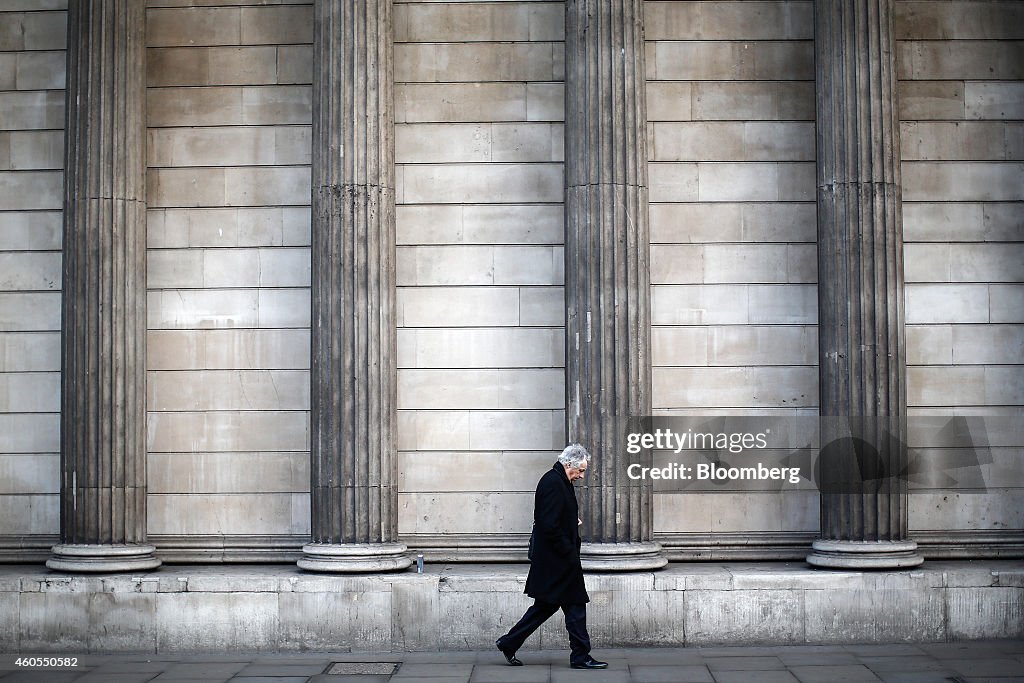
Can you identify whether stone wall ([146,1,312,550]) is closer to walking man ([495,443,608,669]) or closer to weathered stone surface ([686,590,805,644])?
walking man ([495,443,608,669])

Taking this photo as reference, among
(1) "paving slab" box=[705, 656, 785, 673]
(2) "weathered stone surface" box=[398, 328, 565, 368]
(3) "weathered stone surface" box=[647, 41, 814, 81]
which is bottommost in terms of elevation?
(1) "paving slab" box=[705, 656, 785, 673]

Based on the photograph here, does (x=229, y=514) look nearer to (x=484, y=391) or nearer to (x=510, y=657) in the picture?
(x=484, y=391)

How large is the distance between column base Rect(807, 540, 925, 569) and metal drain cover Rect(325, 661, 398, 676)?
5241mm

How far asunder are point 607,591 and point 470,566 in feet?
6.29

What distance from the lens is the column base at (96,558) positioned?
1334cm

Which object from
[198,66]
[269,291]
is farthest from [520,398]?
[198,66]

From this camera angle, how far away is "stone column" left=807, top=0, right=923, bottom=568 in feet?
→ 43.7

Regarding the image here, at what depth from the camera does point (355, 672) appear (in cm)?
1170

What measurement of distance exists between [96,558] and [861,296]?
975 centimetres

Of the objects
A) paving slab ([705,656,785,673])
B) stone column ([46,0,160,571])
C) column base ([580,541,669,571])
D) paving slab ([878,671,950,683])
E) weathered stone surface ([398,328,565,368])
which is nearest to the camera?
paving slab ([878,671,950,683])

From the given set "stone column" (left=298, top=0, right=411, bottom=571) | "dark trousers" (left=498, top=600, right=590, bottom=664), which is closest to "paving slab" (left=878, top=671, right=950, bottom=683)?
"dark trousers" (left=498, top=600, right=590, bottom=664)

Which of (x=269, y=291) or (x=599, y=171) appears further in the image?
(x=269, y=291)

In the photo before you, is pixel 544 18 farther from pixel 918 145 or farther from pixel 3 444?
pixel 3 444

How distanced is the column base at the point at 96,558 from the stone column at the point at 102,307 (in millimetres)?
12
